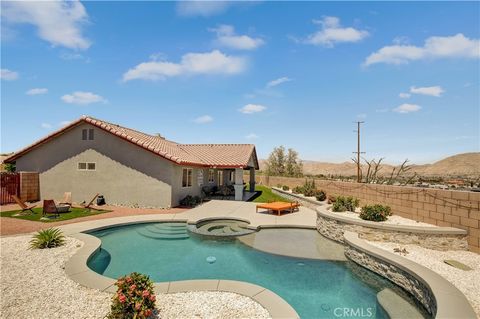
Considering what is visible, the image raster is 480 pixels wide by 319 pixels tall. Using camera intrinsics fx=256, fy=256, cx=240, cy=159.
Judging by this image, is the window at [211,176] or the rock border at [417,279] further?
the window at [211,176]

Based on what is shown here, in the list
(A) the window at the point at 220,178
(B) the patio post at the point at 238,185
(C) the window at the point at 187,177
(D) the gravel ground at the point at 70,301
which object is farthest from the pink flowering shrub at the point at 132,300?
(A) the window at the point at 220,178

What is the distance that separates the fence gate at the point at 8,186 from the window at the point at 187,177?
12389mm

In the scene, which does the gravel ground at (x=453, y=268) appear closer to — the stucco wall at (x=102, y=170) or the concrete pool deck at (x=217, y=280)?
Result: the concrete pool deck at (x=217, y=280)

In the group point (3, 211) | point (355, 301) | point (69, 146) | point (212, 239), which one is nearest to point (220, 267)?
point (212, 239)

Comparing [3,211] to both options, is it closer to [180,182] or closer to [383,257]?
[180,182]

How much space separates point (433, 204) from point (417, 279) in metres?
6.05

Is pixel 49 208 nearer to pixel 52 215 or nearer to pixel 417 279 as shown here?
pixel 52 215

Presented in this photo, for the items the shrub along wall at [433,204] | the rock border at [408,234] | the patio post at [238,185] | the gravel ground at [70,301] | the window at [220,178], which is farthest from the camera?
the window at [220,178]

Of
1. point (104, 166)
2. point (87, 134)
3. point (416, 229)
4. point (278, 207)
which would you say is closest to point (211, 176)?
point (104, 166)

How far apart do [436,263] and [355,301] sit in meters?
3.67

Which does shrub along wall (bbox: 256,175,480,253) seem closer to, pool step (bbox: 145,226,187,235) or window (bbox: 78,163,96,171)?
pool step (bbox: 145,226,187,235)

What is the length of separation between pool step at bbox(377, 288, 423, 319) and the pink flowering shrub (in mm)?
5867

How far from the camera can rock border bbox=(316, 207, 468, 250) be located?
10.0 meters

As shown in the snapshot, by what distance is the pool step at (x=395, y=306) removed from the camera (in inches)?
255
